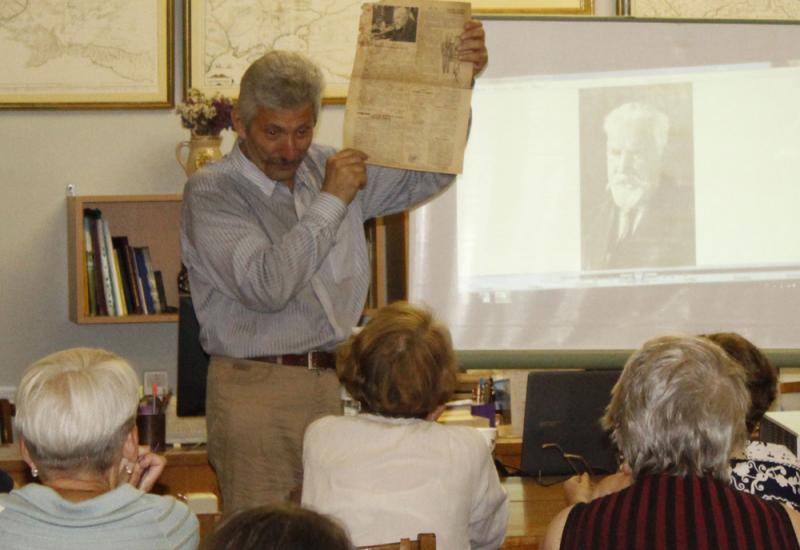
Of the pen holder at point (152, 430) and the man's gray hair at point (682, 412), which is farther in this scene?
the pen holder at point (152, 430)

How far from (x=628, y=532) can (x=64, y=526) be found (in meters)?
0.82

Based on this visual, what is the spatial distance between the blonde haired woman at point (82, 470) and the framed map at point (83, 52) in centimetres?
263

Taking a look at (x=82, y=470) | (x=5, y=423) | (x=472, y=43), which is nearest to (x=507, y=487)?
(x=472, y=43)

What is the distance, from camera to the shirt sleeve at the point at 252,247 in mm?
2465

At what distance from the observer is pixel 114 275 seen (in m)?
3.83

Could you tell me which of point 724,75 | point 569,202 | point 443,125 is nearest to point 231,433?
point 443,125

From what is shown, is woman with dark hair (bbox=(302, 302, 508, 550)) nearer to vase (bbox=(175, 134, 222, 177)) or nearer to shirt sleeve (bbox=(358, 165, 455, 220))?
shirt sleeve (bbox=(358, 165, 455, 220))

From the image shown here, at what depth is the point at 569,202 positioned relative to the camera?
3373 mm

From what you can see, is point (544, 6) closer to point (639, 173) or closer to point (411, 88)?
point (639, 173)

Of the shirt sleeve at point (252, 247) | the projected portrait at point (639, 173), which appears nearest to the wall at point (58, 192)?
the projected portrait at point (639, 173)

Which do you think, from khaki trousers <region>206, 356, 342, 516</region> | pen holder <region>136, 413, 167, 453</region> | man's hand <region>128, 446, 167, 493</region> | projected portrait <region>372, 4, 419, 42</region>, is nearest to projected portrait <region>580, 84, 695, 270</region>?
projected portrait <region>372, 4, 419, 42</region>

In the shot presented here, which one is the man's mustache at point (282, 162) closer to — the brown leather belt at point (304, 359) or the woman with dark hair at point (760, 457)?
the brown leather belt at point (304, 359)

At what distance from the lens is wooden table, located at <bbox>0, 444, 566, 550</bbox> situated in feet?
7.34

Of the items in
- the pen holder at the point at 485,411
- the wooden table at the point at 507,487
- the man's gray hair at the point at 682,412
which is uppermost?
the man's gray hair at the point at 682,412
